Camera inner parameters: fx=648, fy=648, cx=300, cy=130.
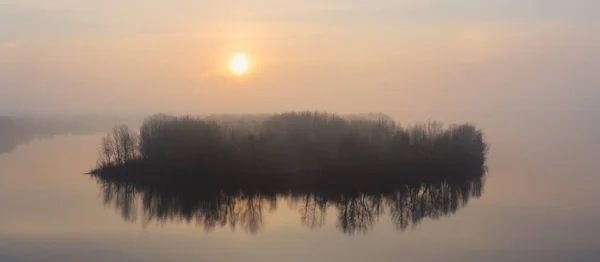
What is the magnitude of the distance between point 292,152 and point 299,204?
198 cm

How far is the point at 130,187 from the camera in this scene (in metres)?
9.16

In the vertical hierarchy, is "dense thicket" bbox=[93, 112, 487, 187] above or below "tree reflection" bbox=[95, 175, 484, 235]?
above

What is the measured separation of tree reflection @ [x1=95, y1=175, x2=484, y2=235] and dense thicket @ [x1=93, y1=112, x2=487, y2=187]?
42 centimetres

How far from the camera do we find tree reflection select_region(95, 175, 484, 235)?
6781 mm

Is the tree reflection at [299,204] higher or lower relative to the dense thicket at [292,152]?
lower

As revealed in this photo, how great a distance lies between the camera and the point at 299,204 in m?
7.56

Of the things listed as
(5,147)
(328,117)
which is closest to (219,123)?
(328,117)

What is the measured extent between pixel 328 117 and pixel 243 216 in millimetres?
3450

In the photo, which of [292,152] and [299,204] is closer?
[299,204]

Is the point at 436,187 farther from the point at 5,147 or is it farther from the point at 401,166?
the point at 5,147

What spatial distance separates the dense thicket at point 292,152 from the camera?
356 inches

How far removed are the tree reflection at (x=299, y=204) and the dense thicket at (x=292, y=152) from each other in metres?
0.42

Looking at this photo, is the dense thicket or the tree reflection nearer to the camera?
the tree reflection

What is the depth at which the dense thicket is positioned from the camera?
9.03 metres
